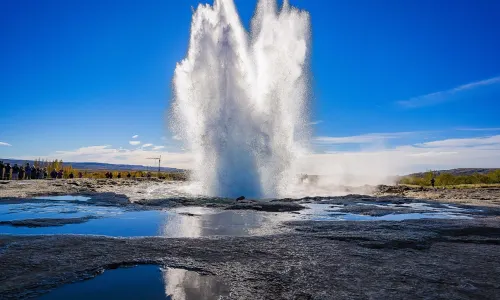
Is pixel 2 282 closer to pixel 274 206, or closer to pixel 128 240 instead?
pixel 128 240

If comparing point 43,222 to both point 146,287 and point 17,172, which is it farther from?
point 17,172

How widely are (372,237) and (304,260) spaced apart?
2.51 meters

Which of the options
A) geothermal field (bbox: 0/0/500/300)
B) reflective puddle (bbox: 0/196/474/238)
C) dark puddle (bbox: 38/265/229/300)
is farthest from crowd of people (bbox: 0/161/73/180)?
dark puddle (bbox: 38/265/229/300)

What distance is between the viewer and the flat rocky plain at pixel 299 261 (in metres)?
3.85

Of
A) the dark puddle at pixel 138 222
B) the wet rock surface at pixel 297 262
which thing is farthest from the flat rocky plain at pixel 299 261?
the dark puddle at pixel 138 222

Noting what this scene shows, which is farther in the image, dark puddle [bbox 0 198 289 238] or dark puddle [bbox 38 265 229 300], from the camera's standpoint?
dark puddle [bbox 0 198 289 238]

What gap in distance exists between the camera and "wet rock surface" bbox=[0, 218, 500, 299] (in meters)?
3.85

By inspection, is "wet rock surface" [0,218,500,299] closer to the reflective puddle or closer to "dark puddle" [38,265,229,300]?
"dark puddle" [38,265,229,300]

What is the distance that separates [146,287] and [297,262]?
2.13 metres

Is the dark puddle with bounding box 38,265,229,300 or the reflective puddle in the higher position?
the reflective puddle

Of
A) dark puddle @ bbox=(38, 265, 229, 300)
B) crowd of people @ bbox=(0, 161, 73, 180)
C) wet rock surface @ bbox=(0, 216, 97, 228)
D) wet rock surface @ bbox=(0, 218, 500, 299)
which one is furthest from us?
crowd of people @ bbox=(0, 161, 73, 180)

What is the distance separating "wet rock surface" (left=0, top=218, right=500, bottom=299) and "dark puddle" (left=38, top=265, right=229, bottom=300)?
0.59 ft

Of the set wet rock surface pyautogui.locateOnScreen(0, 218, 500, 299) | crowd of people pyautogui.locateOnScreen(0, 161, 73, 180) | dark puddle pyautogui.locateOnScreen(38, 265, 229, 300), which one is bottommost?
dark puddle pyautogui.locateOnScreen(38, 265, 229, 300)

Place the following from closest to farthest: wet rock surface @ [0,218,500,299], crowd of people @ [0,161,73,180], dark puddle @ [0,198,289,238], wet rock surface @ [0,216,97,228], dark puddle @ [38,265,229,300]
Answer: dark puddle @ [38,265,229,300] < wet rock surface @ [0,218,500,299] < dark puddle @ [0,198,289,238] < wet rock surface @ [0,216,97,228] < crowd of people @ [0,161,73,180]
